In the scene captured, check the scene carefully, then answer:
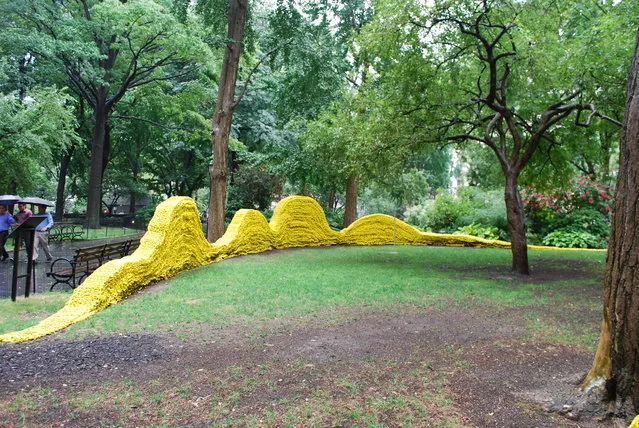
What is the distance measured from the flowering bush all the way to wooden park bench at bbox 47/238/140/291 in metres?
15.8

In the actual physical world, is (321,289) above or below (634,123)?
below

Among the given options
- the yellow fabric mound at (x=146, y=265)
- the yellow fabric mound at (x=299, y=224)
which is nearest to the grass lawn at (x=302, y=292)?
the yellow fabric mound at (x=146, y=265)

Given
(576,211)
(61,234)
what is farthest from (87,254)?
(576,211)

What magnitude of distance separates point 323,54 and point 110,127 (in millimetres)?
18751

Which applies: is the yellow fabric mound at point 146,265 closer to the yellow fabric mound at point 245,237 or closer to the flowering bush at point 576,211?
the yellow fabric mound at point 245,237

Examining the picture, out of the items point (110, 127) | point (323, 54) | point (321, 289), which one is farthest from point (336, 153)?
point (110, 127)

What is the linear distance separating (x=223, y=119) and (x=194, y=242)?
17.7 feet

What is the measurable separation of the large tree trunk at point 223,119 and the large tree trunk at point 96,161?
11.7m

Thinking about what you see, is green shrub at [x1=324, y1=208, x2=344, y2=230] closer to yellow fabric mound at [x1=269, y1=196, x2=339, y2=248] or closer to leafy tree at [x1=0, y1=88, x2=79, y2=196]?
yellow fabric mound at [x1=269, y1=196, x2=339, y2=248]

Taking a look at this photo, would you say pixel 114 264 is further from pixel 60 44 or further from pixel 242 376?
pixel 60 44

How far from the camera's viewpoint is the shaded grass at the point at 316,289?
710 centimetres

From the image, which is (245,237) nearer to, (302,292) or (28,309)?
(302,292)

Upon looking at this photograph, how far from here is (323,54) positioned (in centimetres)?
1678

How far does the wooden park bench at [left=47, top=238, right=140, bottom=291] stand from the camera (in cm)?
944
